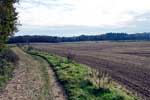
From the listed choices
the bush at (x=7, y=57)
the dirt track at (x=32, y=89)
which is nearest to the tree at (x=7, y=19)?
the dirt track at (x=32, y=89)

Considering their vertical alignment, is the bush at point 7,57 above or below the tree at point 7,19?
below

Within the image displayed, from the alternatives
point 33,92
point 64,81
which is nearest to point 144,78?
point 64,81

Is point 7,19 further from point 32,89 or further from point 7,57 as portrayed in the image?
point 7,57

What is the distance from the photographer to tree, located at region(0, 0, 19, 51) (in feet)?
90.5

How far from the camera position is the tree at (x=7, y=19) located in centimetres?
2758

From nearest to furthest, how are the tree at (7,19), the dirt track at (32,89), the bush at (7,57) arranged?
the dirt track at (32,89) → the tree at (7,19) → the bush at (7,57)

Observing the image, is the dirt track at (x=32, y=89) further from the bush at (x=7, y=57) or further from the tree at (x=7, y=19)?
the bush at (x=7, y=57)

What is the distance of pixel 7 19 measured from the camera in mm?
28844

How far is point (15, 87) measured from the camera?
29062mm

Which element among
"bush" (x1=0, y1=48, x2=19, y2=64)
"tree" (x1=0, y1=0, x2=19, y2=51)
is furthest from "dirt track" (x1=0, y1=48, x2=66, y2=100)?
"bush" (x1=0, y1=48, x2=19, y2=64)

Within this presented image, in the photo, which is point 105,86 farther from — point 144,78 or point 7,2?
point 144,78

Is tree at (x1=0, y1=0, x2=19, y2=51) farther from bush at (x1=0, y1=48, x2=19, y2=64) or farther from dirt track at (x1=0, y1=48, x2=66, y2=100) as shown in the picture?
bush at (x1=0, y1=48, x2=19, y2=64)

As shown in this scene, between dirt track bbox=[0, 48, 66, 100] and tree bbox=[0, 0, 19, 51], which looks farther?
tree bbox=[0, 0, 19, 51]

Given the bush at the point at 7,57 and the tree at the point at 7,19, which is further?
the bush at the point at 7,57
